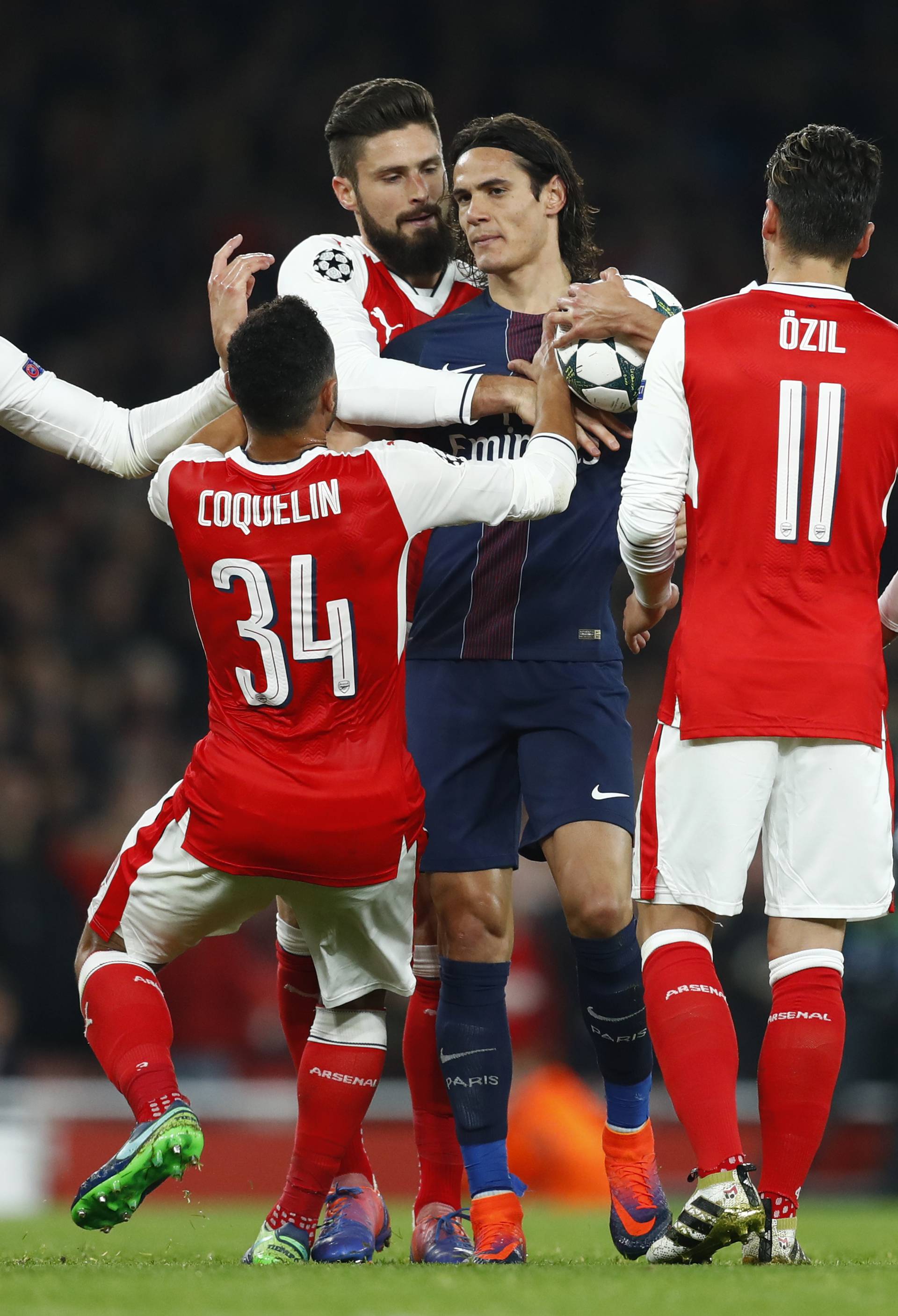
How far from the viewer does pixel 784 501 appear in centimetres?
382

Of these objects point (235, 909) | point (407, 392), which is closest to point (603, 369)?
point (407, 392)

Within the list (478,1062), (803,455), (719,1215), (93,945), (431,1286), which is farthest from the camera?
(478,1062)

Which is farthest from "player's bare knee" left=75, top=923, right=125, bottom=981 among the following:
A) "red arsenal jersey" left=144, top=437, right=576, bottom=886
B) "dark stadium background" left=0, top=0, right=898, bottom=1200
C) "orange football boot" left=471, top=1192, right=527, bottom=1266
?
"dark stadium background" left=0, top=0, right=898, bottom=1200

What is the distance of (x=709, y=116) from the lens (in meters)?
14.2

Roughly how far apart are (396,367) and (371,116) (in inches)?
35.4

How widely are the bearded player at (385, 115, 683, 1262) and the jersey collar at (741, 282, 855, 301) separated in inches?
20.3

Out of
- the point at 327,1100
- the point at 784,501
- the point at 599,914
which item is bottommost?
the point at 327,1100

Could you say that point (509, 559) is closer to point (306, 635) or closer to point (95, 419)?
point (306, 635)

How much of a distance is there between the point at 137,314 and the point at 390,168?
8.16m

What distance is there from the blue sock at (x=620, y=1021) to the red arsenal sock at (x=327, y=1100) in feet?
1.88

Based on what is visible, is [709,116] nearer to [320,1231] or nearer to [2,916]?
[2,916]

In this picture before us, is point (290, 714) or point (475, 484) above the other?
point (475, 484)

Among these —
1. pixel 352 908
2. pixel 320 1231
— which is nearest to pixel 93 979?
pixel 352 908

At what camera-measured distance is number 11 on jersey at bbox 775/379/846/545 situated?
381 cm
